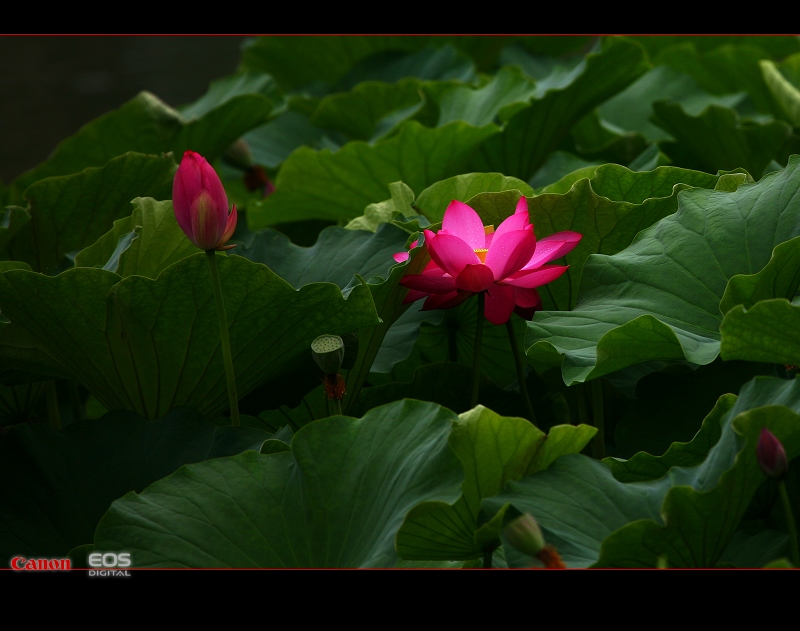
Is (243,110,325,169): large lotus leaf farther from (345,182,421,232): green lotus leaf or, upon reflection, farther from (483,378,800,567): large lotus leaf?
(483,378,800,567): large lotus leaf

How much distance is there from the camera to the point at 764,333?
0.60 m

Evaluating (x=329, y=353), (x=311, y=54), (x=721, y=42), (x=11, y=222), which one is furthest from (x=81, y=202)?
(x=721, y=42)

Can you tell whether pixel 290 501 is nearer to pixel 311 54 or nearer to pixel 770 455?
pixel 770 455

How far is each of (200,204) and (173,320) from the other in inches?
4.7

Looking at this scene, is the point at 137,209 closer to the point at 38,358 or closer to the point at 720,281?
the point at 38,358

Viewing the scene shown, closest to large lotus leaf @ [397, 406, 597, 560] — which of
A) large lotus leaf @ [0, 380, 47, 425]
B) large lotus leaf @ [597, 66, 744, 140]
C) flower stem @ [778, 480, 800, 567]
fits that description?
flower stem @ [778, 480, 800, 567]

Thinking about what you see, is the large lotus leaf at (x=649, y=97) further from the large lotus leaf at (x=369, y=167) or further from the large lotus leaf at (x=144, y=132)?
the large lotus leaf at (x=144, y=132)

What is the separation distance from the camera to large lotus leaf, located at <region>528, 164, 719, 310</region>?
2.57ft

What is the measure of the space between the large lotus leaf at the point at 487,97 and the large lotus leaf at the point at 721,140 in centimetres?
19

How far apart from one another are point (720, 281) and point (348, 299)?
0.29 m

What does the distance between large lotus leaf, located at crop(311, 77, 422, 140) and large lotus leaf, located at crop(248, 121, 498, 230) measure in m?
0.31

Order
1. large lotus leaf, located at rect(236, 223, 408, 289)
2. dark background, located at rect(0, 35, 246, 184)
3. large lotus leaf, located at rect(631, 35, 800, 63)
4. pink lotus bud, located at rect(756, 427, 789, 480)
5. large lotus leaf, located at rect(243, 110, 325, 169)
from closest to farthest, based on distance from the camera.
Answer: pink lotus bud, located at rect(756, 427, 789, 480), large lotus leaf, located at rect(236, 223, 408, 289), large lotus leaf, located at rect(243, 110, 325, 169), large lotus leaf, located at rect(631, 35, 800, 63), dark background, located at rect(0, 35, 246, 184)

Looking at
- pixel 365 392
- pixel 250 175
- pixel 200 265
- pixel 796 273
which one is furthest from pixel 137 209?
pixel 250 175

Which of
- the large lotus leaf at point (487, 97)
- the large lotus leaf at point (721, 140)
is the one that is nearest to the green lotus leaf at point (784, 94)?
the large lotus leaf at point (721, 140)
